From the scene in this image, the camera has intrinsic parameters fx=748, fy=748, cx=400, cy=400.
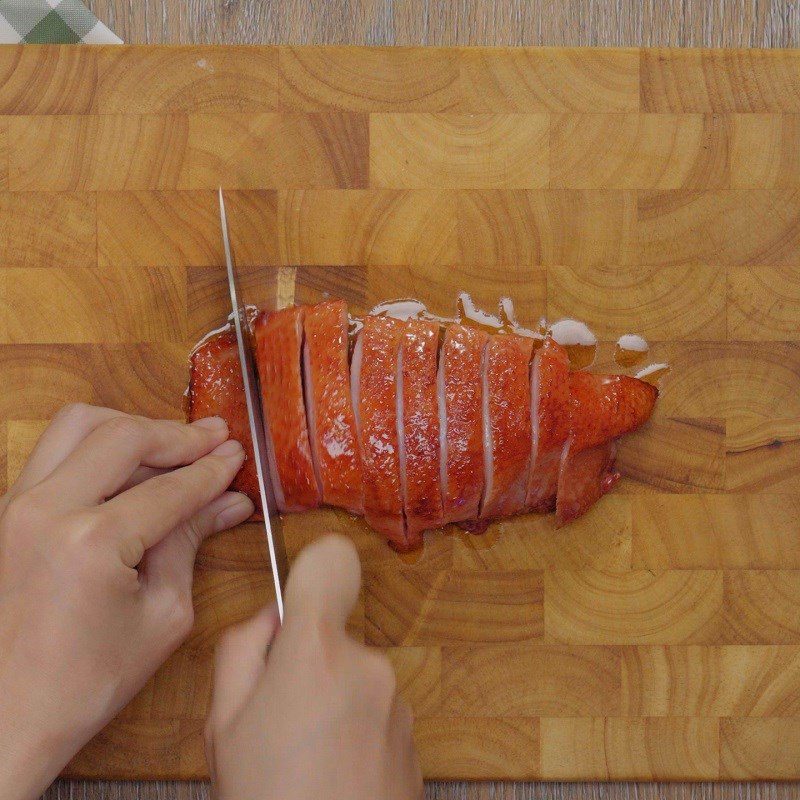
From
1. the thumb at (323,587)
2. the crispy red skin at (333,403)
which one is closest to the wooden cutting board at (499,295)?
the crispy red skin at (333,403)

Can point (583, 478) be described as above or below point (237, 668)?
above

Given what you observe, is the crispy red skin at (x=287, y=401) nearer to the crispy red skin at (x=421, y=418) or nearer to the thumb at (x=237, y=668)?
the crispy red skin at (x=421, y=418)

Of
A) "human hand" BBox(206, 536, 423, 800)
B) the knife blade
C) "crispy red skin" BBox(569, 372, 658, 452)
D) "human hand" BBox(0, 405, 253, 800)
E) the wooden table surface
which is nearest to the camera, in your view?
"human hand" BBox(206, 536, 423, 800)

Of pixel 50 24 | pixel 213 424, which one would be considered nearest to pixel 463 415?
pixel 213 424

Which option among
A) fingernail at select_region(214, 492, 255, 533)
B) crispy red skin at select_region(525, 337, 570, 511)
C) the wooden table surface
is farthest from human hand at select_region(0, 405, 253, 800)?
crispy red skin at select_region(525, 337, 570, 511)

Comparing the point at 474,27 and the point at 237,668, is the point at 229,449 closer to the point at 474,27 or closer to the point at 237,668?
the point at 237,668

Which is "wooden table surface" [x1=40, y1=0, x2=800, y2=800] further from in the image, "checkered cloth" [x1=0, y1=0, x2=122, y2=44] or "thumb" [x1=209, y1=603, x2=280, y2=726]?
"thumb" [x1=209, y1=603, x2=280, y2=726]
